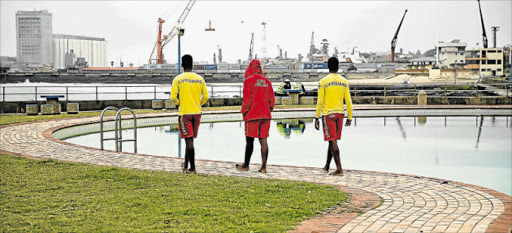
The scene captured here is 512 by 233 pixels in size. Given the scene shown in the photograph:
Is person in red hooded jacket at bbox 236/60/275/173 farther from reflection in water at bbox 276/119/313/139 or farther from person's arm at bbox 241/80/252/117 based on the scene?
reflection in water at bbox 276/119/313/139

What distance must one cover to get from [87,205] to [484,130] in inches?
646

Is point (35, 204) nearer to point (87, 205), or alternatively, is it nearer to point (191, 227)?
point (87, 205)

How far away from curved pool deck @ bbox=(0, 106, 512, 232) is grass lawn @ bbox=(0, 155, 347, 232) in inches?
26.8

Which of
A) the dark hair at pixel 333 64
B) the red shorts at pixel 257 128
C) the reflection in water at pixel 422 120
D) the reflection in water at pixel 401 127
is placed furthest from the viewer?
the reflection in water at pixel 422 120

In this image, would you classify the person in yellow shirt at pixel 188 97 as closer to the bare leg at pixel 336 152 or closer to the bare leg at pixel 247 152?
the bare leg at pixel 247 152

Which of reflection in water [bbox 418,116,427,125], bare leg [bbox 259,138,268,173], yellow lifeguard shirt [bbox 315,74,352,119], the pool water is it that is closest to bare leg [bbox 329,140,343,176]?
yellow lifeguard shirt [bbox 315,74,352,119]

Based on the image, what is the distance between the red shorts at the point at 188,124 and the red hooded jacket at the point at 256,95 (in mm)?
815

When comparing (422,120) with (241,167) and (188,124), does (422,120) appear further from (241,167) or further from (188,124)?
(188,124)

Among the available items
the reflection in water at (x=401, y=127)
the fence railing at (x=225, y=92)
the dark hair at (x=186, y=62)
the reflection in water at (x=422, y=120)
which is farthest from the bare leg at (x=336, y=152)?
the fence railing at (x=225, y=92)

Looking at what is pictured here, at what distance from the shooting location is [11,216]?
6.23m

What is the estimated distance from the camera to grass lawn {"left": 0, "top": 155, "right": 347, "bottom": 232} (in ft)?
19.4

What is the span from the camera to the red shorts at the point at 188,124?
9.20 m

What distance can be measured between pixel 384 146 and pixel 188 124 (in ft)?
25.4

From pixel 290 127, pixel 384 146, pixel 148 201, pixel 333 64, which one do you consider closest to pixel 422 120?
pixel 290 127
